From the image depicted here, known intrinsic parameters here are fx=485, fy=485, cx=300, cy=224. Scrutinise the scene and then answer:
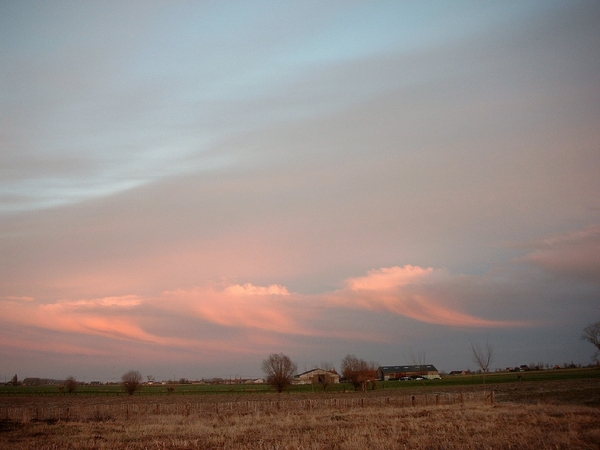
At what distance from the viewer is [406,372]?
148625 mm

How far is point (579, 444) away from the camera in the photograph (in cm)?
1600

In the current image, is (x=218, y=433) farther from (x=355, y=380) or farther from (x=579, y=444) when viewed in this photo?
(x=355, y=380)

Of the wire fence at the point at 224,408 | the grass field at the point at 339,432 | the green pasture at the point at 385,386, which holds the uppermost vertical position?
the grass field at the point at 339,432

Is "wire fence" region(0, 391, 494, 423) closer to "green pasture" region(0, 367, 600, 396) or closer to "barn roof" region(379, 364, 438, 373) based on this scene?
"green pasture" region(0, 367, 600, 396)

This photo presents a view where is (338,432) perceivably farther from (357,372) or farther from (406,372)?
(406,372)

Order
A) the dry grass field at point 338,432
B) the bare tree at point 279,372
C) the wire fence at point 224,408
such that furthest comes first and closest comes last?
the bare tree at point 279,372, the wire fence at point 224,408, the dry grass field at point 338,432

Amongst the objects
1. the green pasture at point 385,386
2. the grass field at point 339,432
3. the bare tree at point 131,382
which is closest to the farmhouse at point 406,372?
the green pasture at point 385,386

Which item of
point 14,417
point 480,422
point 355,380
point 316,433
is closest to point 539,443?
point 480,422

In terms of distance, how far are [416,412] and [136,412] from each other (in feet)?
75.0

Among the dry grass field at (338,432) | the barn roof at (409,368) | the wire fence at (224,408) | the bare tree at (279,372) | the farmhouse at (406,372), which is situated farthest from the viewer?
the barn roof at (409,368)

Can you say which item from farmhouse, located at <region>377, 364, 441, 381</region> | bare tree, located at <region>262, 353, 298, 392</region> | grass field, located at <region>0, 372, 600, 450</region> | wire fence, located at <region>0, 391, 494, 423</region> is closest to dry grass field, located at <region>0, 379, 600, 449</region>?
grass field, located at <region>0, 372, 600, 450</region>

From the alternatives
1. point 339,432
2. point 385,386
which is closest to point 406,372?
point 385,386

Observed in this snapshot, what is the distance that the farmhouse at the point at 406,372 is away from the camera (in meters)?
145

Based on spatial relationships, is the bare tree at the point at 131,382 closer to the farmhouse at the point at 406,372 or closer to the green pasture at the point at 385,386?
the green pasture at the point at 385,386
